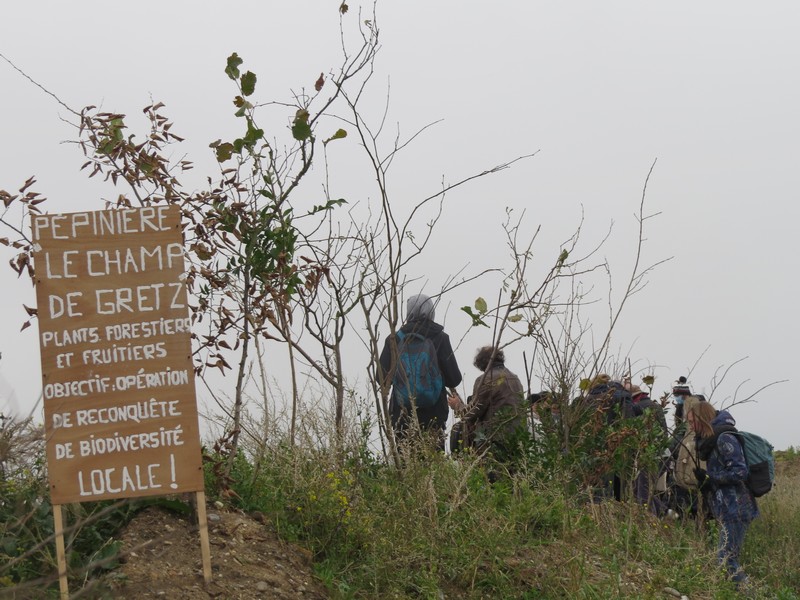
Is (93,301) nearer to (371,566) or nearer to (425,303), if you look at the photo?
(371,566)

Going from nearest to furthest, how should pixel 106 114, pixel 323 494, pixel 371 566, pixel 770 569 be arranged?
pixel 371 566
pixel 323 494
pixel 106 114
pixel 770 569

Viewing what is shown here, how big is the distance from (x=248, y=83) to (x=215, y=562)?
9.82 feet

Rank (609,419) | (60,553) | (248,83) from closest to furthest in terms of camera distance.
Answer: (60,553)
(248,83)
(609,419)

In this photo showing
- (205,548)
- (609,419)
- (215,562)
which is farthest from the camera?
(609,419)

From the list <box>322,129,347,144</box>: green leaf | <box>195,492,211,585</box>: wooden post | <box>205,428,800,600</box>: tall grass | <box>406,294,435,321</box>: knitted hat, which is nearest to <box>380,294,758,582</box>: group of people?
<box>406,294,435,321</box>: knitted hat

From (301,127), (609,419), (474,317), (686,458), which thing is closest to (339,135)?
(301,127)

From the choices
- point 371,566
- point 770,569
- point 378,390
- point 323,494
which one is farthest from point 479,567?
point 770,569

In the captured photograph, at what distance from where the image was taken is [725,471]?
8430mm

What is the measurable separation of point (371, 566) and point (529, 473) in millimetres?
2114

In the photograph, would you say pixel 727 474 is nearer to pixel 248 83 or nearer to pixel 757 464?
pixel 757 464

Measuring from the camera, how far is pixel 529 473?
741 cm

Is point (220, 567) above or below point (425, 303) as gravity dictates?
below

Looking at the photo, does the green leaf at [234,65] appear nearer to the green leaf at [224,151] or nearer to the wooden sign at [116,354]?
the green leaf at [224,151]

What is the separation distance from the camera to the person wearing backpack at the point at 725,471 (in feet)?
27.5
